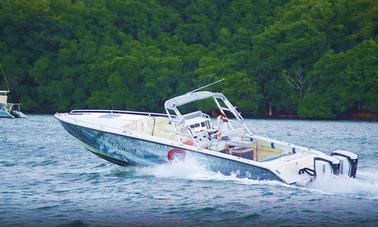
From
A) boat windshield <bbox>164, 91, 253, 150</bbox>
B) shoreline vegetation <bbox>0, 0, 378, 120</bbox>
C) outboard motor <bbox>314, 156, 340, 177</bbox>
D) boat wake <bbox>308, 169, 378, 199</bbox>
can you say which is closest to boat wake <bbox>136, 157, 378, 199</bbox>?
boat wake <bbox>308, 169, 378, 199</bbox>

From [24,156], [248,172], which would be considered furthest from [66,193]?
[24,156]

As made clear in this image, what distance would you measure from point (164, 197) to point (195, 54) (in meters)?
64.0

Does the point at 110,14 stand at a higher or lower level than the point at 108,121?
higher

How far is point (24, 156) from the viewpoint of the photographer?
108 feet

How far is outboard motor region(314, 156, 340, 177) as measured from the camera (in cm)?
2361

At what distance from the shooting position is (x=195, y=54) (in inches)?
3386

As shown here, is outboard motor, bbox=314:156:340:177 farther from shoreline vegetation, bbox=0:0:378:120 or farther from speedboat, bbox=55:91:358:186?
shoreline vegetation, bbox=0:0:378:120

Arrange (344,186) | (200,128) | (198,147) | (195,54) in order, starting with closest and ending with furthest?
(344,186)
(198,147)
(200,128)
(195,54)

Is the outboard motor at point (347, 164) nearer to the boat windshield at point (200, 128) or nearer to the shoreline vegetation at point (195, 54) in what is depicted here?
the boat windshield at point (200, 128)

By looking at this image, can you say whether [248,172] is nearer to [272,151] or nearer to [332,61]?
[272,151]

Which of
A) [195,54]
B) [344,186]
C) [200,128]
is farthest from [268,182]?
[195,54]

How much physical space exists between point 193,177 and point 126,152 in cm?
253

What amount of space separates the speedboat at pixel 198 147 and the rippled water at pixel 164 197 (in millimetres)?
342

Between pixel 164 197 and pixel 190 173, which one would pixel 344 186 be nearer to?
pixel 190 173
